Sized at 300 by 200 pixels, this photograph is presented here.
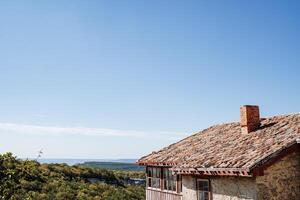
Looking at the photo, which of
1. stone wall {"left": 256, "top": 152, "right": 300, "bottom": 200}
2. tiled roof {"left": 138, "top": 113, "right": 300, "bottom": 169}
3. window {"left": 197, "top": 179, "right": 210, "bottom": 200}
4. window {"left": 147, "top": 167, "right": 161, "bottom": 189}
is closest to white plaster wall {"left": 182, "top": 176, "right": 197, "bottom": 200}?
window {"left": 197, "top": 179, "right": 210, "bottom": 200}

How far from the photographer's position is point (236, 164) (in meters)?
13.2

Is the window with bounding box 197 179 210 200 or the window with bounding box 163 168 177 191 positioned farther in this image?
the window with bounding box 163 168 177 191

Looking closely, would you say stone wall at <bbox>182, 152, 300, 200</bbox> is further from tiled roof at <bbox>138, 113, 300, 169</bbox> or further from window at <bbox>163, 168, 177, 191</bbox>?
window at <bbox>163, 168, 177, 191</bbox>

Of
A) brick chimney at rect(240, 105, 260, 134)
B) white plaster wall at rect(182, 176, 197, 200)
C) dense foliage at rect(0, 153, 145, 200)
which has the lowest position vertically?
dense foliage at rect(0, 153, 145, 200)

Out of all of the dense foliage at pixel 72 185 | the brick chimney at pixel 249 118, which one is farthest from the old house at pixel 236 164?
the dense foliage at pixel 72 185

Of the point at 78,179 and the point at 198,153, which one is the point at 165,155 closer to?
the point at 198,153

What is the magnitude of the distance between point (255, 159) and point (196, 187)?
12.7ft

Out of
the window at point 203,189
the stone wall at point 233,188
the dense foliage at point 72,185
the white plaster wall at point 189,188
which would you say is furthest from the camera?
the dense foliage at point 72,185

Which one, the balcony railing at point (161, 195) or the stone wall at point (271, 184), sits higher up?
the stone wall at point (271, 184)

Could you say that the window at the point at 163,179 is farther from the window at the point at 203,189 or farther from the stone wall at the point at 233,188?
the stone wall at the point at 233,188

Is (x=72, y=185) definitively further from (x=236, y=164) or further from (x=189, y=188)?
(x=236, y=164)

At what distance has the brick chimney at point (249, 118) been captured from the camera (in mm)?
17062

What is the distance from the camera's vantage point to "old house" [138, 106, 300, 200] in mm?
12938

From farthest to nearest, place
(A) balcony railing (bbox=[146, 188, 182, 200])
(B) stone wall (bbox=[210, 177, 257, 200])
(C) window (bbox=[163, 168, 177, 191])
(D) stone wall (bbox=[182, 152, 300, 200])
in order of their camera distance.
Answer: (C) window (bbox=[163, 168, 177, 191]) < (A) balcony railing (bbox=[146, 188, 182, 200]) < (B) stone wall (bbox=[210, 177, 257, 200]) < (D) stone wall (bbox=[182, 152, 300, 200])
